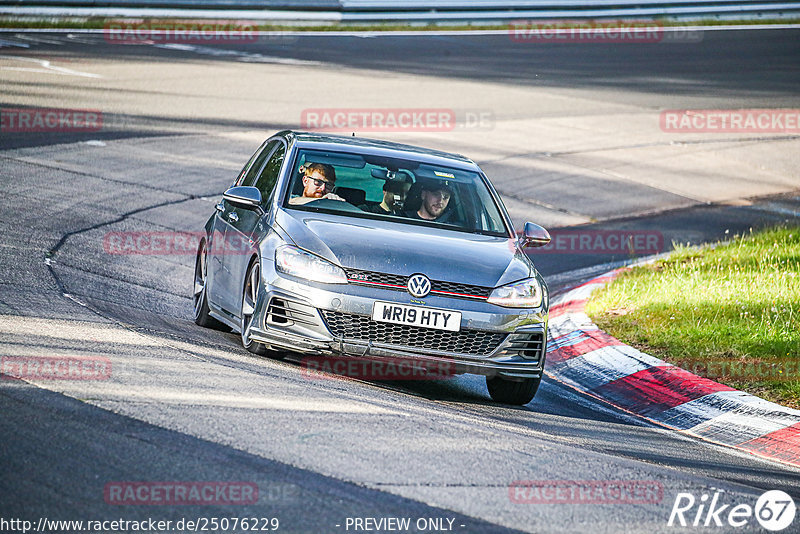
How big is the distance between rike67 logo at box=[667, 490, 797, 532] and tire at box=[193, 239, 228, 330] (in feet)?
15.3

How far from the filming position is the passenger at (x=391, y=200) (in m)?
8.61

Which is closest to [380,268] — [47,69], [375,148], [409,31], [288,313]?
[288,313]

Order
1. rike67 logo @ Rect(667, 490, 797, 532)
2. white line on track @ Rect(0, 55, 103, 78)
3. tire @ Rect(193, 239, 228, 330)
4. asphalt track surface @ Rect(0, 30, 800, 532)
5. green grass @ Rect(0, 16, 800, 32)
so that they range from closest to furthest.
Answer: asphalt track surface @ Rect(0, 30, 800, 532), rike67 logo @ Rect(667, 490, 797, 532), tire @ Rect(193, 239, 228, 330), white line on track @ Rect(0, 55, 103, 78), green grass @ Rect(0, 16, 800, 32)

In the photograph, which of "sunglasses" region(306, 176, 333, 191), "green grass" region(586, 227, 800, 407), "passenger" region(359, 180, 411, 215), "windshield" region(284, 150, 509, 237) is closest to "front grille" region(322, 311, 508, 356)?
"windshield" region(284, 150, 509, 237)

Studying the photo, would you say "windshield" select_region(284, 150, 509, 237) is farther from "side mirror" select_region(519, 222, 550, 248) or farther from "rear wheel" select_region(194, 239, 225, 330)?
"rear wheel" select_region(194, 239, 225, 330)

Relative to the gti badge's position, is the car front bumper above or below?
below

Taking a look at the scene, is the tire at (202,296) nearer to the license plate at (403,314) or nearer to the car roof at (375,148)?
the car roof at (375,148)

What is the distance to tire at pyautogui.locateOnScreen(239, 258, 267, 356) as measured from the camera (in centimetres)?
795

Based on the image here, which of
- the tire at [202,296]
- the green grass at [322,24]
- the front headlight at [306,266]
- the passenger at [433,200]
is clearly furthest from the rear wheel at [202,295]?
→ the green grass at [322,24]

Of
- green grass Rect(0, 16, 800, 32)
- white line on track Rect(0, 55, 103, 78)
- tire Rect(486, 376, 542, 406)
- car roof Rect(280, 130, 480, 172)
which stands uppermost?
green grass Rect(0, 16, 800, 32)

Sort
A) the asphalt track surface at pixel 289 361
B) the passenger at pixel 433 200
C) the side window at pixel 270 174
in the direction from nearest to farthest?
the asphalt track surface at pixel 289 361 → the passenger at pixel 433 200 → the side window at pixel 270 174

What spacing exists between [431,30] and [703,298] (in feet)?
78.8

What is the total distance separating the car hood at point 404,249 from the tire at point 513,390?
0.74 m

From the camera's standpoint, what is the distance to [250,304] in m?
8.03
